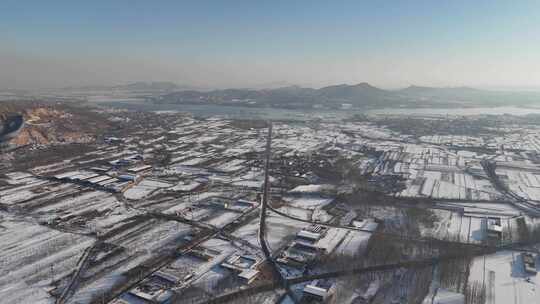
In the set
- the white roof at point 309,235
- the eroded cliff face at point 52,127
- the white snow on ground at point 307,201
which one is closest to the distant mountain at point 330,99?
the eroded cliff face at point 52,127

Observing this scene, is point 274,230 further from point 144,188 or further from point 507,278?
point 144,188

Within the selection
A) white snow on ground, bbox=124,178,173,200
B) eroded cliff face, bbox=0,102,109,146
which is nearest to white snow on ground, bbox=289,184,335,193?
white snow on ground, bbox=124,178,173,200

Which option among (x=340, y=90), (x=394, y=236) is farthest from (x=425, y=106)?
(x=394, y=236)

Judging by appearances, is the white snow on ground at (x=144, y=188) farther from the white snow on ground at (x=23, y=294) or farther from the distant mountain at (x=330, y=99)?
the distant mountain at (x=330, y=99)

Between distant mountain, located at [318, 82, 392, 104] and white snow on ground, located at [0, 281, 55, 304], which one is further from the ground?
distant mountain, located at [318, 82, 392, 104]

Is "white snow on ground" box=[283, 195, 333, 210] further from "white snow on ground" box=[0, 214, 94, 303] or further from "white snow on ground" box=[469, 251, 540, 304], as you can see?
"white snow on ground" box=[0, 214, 94, 303]

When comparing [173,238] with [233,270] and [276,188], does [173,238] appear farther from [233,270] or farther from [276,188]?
[276,188]
